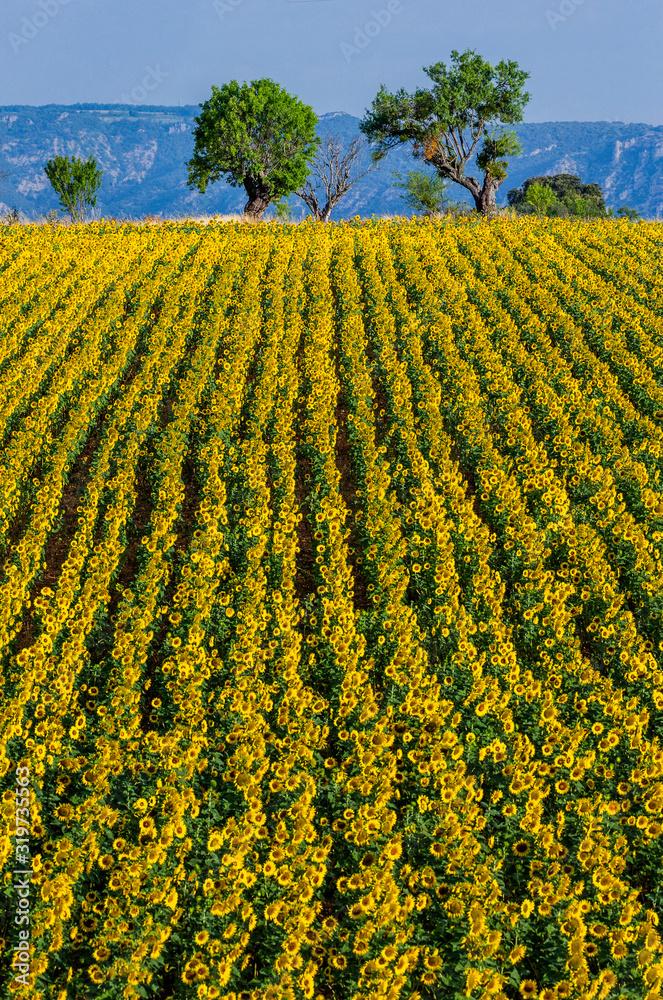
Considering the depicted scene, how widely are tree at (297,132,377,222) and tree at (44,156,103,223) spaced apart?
1864 cm

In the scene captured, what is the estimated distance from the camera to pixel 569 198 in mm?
102000

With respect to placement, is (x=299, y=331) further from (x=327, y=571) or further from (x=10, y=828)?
(x=10, y=828)

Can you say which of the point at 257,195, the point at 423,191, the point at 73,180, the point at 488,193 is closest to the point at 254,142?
the point at 257,195

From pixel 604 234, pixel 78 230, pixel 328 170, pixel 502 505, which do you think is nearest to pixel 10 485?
pixel 502 505

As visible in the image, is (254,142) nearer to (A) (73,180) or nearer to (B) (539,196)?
(A) (73,180)

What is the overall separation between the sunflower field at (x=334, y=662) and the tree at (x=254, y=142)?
2997cm

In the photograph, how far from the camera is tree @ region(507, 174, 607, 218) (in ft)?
287

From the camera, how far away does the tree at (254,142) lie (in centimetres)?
4238

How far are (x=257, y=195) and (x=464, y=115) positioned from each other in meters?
13.6

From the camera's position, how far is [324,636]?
303 inches

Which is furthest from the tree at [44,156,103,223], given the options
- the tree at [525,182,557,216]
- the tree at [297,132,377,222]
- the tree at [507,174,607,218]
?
the tree at [525,182,557,216]

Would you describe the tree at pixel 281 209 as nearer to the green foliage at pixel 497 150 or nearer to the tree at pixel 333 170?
the tree at pixel 333 170

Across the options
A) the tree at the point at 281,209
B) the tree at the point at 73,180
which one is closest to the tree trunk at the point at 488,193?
the tree at the point at 281,209

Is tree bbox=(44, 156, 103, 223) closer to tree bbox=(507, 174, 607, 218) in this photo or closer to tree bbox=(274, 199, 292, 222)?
tree bbox=(274, 199, 292, 222)
